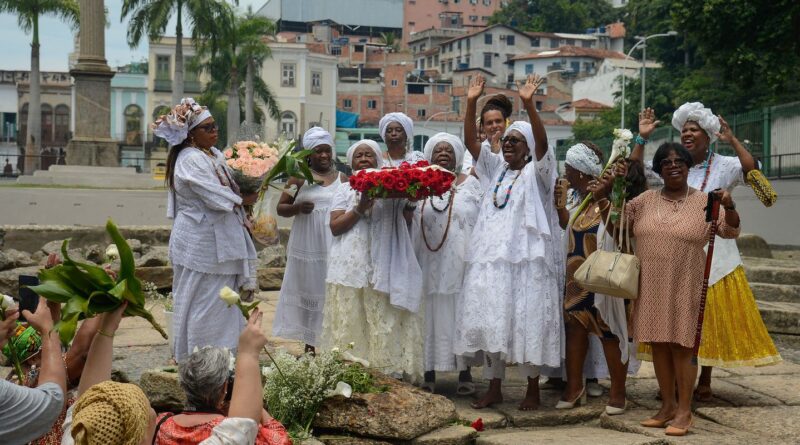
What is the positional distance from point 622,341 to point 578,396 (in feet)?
1.48

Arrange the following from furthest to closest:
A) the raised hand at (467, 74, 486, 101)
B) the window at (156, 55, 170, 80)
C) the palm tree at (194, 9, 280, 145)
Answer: the window at (156, 55, 170, 80) → the palm tree at (194, 9, 280, 145) → the raised hand at (467, 74, 486, 101)

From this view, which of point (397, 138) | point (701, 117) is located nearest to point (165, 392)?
point (397, 138)

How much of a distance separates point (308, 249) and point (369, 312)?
1.18 meters

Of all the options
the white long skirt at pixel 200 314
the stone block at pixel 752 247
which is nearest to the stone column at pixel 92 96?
the stone block at pixel 752 247

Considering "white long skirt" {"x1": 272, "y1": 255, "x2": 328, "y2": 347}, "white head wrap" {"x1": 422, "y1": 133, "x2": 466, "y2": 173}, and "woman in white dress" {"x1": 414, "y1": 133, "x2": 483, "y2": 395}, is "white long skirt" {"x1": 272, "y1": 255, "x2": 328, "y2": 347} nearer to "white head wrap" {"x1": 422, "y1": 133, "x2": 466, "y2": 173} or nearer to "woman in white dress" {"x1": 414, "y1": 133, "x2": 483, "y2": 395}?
"woman in white dress" {"x1": 414, "y1": 133, "x2": 483, "y2": 395}

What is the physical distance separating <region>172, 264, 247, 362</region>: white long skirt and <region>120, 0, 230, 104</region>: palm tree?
3428 centimetres

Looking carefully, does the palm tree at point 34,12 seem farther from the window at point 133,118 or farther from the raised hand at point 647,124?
the raised hand at point 647,124

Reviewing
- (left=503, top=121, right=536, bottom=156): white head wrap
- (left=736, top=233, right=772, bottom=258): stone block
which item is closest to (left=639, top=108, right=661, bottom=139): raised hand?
(left=503, top=121, right=536, bottom=156): white head wrap

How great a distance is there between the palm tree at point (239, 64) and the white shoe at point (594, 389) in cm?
4096

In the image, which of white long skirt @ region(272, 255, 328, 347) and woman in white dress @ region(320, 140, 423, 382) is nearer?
woman in white dress @ region(320, 140, 423, 382)

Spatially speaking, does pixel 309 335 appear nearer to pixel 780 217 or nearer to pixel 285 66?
pixel 780 217

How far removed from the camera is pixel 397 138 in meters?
7.37

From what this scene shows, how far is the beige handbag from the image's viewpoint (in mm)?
6008

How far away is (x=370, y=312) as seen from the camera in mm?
6824
